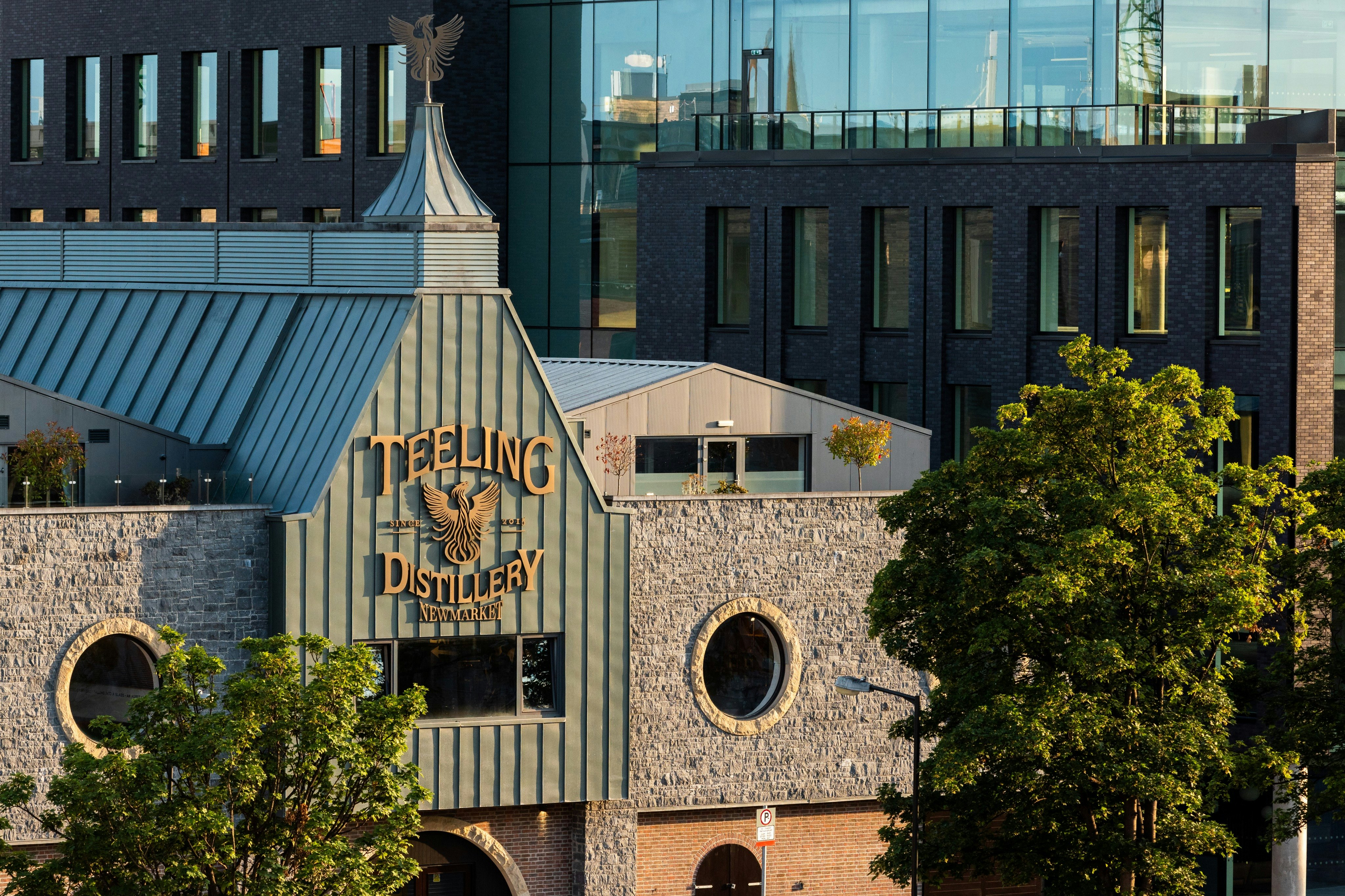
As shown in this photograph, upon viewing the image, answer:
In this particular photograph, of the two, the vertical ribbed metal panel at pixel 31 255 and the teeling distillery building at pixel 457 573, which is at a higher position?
the vertical ribbed metal panel at pixel 31 255

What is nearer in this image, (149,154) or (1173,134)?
(1173,134)

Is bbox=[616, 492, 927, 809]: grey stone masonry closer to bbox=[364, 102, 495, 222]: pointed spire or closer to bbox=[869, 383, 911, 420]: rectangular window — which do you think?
bbox=[364, 102, 495, 222]: pointed spire

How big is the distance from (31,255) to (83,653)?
12.4 meters

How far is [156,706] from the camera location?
1051 inches

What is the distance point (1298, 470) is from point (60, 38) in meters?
38.6

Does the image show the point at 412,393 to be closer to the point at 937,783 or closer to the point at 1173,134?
the point at 937,783

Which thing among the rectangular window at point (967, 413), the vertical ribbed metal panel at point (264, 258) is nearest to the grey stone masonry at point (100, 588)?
the vertical ribbed metal panel at point (264, 258)

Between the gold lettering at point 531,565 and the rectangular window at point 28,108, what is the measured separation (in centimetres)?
3590

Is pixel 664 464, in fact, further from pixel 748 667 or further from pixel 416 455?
pixel 416 455

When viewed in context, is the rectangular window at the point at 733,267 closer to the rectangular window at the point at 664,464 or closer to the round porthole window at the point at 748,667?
the rectangular window at the point at 664,464

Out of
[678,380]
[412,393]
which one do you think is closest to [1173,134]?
[678,380]

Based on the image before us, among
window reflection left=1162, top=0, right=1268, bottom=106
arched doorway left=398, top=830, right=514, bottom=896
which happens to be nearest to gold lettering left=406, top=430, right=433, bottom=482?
arched doorway left=398, top=830, right=514, bottom=896

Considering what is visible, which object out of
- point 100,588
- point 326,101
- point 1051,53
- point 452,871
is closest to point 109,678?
point 100,588

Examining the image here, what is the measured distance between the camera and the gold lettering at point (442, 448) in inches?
1348
